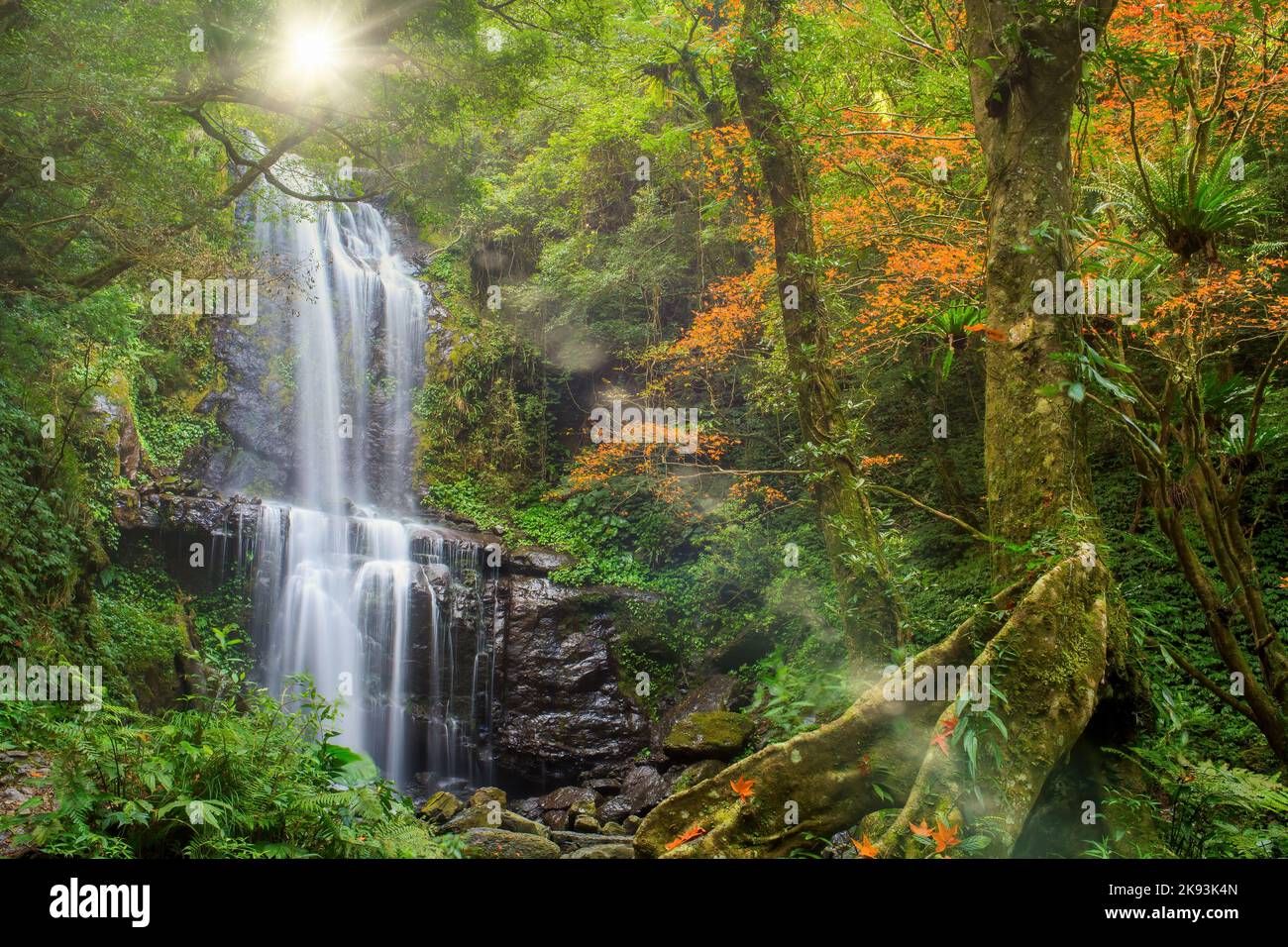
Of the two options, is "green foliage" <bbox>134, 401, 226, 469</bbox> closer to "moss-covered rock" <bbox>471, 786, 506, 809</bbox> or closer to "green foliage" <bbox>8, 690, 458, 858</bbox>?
"moss-covered rock" <bbox>471, 786, 506, 809</bbox>

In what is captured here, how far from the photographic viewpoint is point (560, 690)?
12359mm

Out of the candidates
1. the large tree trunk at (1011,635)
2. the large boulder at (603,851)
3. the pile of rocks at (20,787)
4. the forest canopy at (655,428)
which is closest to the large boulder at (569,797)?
the forest canopy at (655,428)

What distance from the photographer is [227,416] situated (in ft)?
47.8

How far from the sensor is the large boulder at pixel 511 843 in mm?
7582

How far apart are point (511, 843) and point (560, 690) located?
14.9 feet

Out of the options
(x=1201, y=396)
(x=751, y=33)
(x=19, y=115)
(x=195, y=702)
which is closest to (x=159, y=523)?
(x=195, y=702)

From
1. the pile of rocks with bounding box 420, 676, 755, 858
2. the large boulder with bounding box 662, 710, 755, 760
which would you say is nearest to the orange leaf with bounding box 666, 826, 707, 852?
the pile of rocks with bounding box 420, 676, 755, 858

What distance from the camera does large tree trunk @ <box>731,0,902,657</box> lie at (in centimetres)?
591

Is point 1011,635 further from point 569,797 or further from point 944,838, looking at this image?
point 569,797

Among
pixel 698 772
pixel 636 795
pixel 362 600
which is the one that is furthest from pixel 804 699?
pixel 362 600

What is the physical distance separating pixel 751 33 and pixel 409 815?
672cm

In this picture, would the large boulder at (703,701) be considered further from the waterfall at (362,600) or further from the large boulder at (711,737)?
the waterfall at (362,600)

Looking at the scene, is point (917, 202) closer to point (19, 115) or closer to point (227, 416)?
point (19, 115)

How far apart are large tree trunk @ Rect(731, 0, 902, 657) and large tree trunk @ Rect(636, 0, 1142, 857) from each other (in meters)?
2.17
